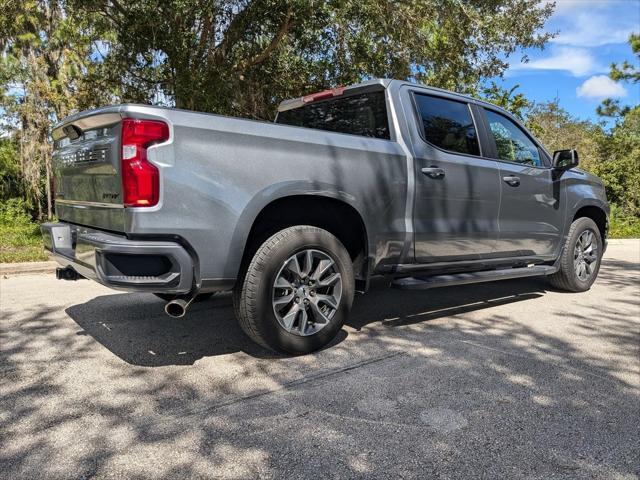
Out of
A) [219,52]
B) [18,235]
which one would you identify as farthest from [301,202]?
[18,235]

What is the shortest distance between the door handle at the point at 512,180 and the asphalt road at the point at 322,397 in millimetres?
1237

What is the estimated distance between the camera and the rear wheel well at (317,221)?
3572 millimetres

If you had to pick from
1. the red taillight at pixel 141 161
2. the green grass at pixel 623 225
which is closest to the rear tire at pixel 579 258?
the red taillight at pixel 141 161

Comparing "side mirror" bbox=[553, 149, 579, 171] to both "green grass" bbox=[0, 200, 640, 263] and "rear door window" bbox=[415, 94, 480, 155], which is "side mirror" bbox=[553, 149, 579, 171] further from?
"green grass" bbox=[0, 200, 640, 263]

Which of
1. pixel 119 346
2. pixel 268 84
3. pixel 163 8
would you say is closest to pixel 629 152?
pixel 268 84

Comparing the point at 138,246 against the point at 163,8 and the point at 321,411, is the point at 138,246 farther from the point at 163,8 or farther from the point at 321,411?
the point at 163,8

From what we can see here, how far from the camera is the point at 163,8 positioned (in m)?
8.39

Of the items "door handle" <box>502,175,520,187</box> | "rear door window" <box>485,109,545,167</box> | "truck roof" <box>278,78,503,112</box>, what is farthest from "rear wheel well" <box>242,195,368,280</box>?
"rear door window" <box>485,109,545,167</box>

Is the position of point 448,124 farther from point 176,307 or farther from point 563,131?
point 563,131

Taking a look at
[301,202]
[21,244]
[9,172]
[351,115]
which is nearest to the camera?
[301,202]

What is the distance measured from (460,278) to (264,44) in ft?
23.1

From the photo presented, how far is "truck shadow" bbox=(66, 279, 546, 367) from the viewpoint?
3.78 meters

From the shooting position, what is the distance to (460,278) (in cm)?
448

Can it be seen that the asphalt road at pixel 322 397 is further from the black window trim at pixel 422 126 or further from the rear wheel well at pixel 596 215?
the rear wheel well at pixel 596 215
